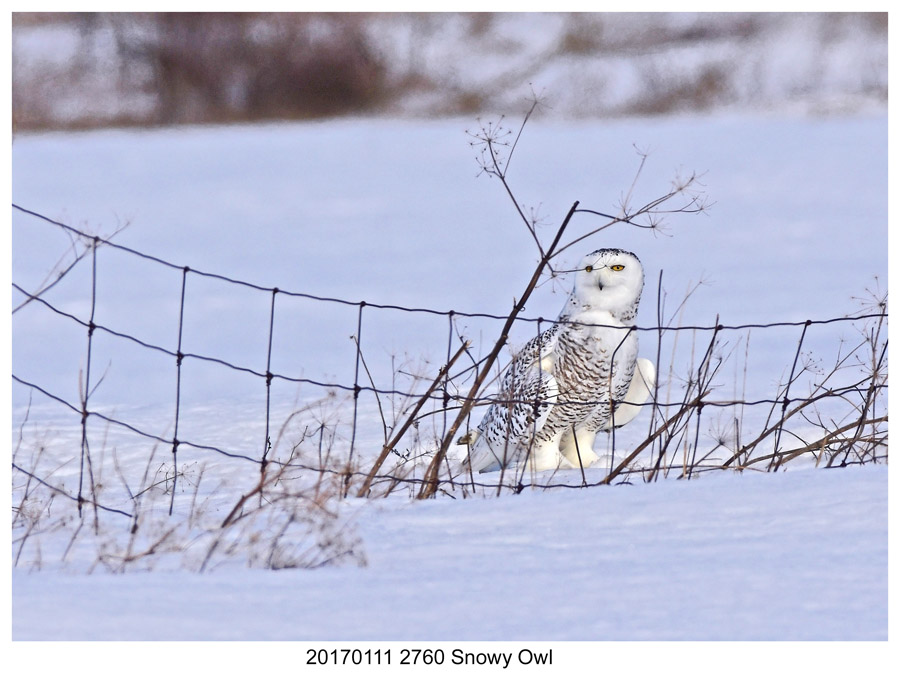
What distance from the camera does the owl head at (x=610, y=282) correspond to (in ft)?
12.4

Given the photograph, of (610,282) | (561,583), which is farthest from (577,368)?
(561,583)

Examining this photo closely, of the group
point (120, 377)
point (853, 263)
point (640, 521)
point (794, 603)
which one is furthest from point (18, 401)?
point (853, 263)

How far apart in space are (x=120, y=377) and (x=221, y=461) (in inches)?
99.8

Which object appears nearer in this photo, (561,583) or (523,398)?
(561,583)

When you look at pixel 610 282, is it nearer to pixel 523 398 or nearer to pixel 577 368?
pixel 577 368

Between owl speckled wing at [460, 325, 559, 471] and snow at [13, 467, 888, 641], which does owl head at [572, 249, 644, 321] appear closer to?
owl speckled wing at [460, 325, 559, 471]

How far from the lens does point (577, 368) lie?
388cm

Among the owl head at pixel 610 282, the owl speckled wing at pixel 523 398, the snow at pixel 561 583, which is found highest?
the owl head at pixel 610 282

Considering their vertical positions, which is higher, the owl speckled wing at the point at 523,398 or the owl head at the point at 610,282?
the owl head at the point at 610,282

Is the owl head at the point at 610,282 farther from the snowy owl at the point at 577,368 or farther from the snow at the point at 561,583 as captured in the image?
the snow at the point at 561,583

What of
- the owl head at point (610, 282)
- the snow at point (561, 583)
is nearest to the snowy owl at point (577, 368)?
the owl head at point (610, 282)

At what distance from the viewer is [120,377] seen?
696cm

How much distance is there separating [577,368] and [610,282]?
32 centimetres

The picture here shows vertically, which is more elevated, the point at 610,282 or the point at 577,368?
the point at 610,282
